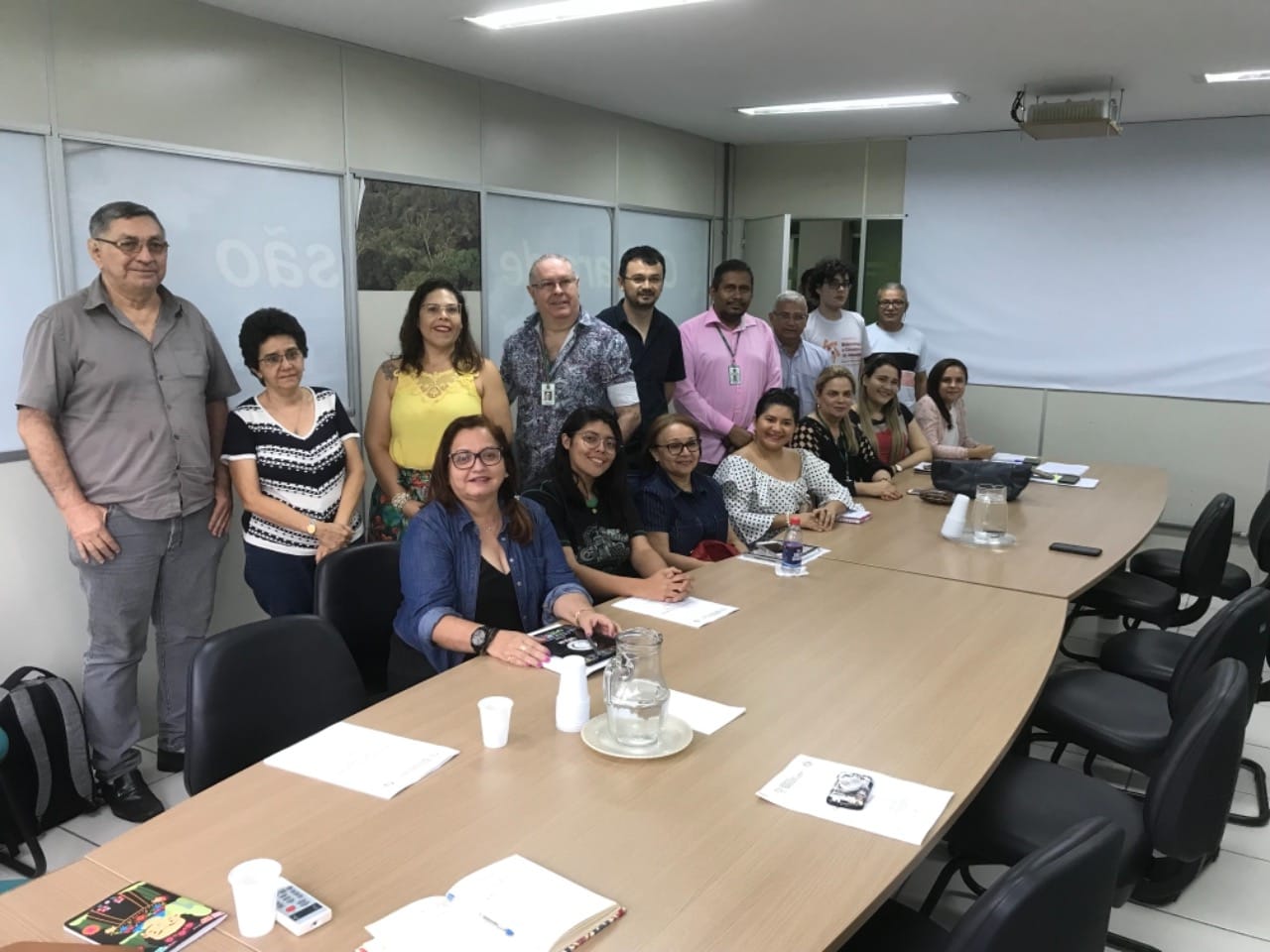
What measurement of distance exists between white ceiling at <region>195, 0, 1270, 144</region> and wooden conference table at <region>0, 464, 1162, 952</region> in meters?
2.53

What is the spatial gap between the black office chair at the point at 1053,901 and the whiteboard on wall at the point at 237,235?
3348mm

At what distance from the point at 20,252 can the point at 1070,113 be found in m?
4.60

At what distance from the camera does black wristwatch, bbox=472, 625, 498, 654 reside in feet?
7.70

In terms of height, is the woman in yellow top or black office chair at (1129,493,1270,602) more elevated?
the woman in yellow top

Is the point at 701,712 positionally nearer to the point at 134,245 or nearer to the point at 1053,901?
the point at 1053,901

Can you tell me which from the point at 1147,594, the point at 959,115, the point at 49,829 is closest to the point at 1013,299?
the point at 959,115

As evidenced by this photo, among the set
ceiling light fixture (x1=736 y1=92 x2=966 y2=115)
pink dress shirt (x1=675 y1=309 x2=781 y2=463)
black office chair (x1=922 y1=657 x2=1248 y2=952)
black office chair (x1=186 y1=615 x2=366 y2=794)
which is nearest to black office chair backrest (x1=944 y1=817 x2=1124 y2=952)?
black office chair (x1=922 y1=657 x2=1248 y2=952)

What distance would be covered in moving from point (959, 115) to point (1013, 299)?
1.49 m

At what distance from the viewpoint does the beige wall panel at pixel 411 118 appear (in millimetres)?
4223

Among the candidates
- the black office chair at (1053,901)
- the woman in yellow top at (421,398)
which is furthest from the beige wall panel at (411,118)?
the black office chair at (1053,901)

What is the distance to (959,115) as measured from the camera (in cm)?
595

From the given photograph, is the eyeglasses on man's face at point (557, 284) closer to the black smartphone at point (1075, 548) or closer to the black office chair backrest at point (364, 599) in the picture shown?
the black office chair backrest at point (364, 599)

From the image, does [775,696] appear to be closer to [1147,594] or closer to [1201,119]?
[1147,594]

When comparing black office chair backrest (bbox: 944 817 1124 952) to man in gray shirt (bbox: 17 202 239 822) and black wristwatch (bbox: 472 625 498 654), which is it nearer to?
black wristwatch (bbox: 472 625 498 654)
